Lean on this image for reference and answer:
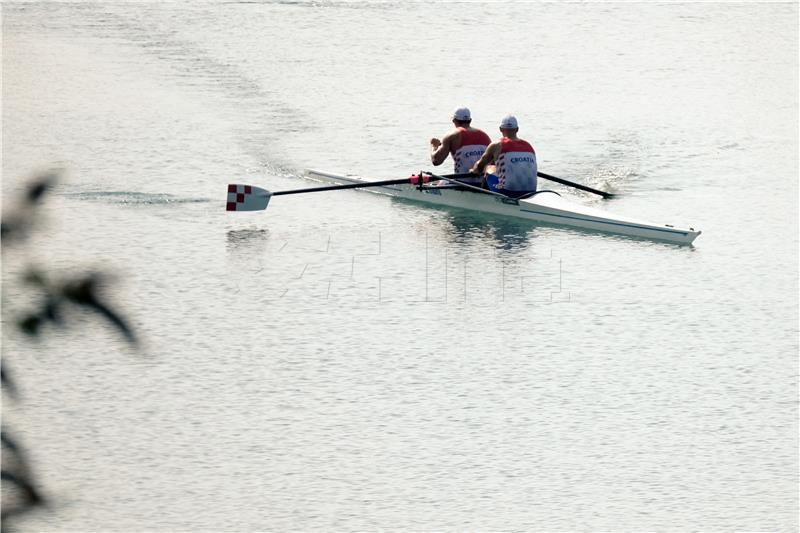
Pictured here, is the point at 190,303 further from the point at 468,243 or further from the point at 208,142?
the point at 208,142

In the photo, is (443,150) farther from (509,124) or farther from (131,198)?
(131,198)

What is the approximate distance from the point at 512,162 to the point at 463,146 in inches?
37.2

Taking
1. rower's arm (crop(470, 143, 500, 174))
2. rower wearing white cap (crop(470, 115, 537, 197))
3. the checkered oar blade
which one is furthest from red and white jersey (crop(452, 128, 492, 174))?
the checkered oar blade

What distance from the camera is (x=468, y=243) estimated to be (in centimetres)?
1370

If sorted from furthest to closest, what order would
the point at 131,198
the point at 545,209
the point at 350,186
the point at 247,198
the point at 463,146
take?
the point at 463,146
the point at 131,198
the point at 350,186
the point at 247,198
the point at 545,209

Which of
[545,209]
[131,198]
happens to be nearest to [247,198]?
[131,198]

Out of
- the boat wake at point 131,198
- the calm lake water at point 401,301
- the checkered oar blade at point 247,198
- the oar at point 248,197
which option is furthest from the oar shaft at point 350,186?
the boat wake at point 131,198

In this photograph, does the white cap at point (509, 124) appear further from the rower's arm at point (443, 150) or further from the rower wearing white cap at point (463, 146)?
the rower's arm at point (443, 150)

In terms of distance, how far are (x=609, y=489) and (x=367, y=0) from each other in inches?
904

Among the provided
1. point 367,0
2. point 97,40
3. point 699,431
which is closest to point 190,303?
point 699,431

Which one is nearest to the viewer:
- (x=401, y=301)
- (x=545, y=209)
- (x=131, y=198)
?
(x=401, y=301)

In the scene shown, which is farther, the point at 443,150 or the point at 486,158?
the point at 443,150

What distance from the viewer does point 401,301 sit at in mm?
11492

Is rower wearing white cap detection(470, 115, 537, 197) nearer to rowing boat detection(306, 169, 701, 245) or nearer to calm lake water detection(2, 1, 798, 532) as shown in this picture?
rowing boat detection(306, 169, 701, 245)
